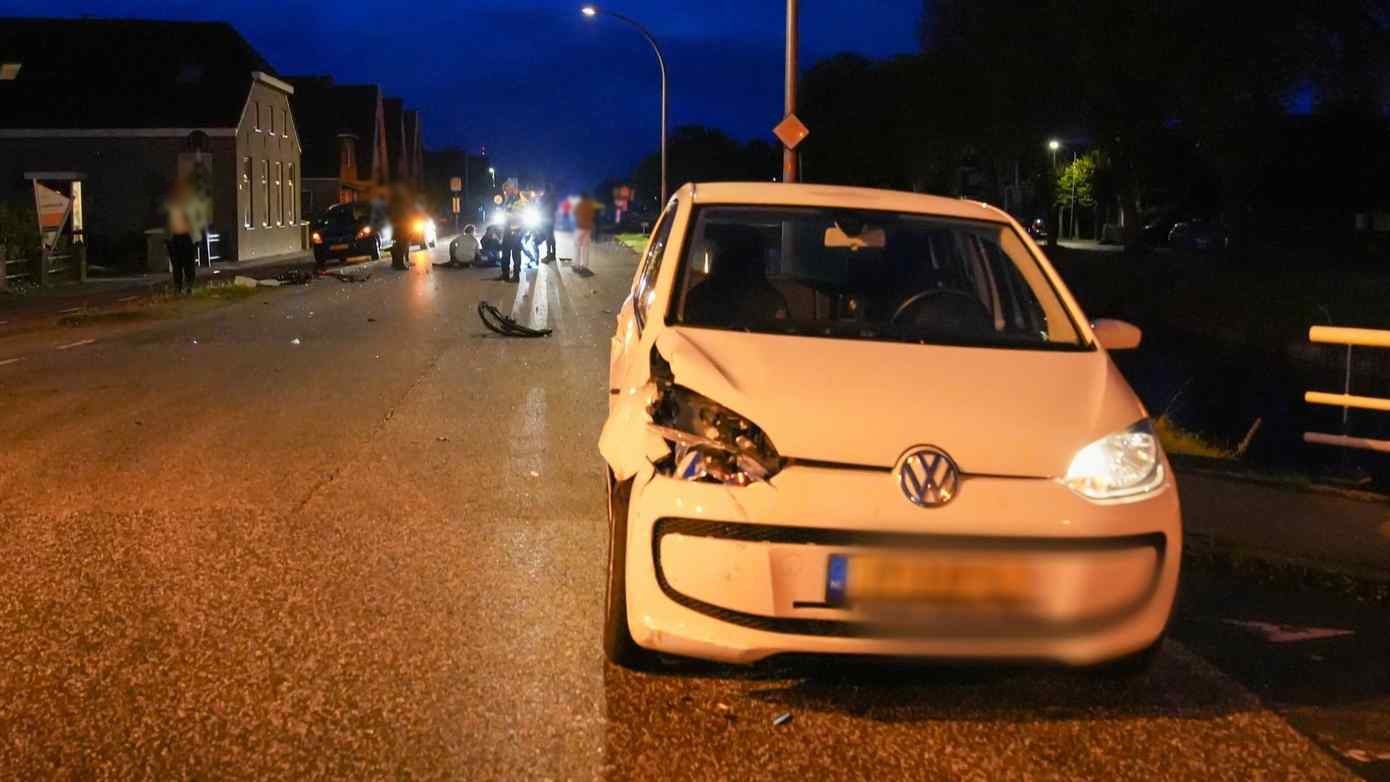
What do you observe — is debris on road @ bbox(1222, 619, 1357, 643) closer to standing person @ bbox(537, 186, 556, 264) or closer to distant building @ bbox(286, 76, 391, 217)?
standing person @ bbox(537, 186, 556, 264)

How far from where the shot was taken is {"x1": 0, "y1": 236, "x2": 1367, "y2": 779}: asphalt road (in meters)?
4.28

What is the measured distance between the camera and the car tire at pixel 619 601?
4480 mm

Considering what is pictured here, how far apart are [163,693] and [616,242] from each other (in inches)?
2361

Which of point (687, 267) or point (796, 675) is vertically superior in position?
point (687, 267)

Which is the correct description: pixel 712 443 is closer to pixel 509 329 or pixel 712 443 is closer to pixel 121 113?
pixel 509 329

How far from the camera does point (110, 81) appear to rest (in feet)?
126

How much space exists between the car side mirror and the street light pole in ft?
47.3

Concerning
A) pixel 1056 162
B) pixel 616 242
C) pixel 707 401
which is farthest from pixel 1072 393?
pixel 1056 162

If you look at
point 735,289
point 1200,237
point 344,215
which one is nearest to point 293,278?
point 344,215

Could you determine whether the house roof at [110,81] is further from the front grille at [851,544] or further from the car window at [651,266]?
the front grille at [851,544]

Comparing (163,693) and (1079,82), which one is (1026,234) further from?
A: (1079,82)

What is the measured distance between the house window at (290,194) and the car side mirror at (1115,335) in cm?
4408

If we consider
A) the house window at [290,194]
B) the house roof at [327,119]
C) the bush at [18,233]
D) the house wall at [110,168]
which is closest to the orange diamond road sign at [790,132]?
the bush at [18,233]

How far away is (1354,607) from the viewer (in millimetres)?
6242
